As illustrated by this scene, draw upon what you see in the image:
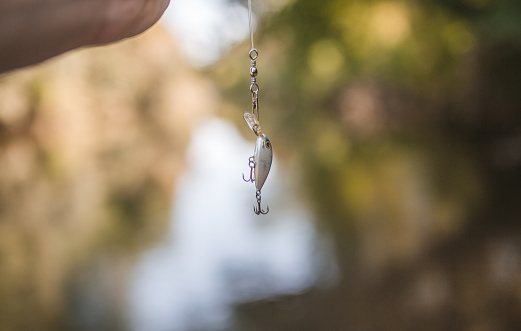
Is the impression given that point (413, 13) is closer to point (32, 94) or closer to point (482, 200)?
point (482, 200)

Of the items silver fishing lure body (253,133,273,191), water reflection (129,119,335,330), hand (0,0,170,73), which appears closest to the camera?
hand (0,0,170,73)

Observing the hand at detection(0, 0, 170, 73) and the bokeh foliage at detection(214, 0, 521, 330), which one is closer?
the hand at detection(0, 0, 170, 73)

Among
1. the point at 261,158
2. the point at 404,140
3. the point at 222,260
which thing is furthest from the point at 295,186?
the point at 261,158

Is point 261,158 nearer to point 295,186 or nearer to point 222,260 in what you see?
point 222,260

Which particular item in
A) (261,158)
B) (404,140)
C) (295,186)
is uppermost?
(404,140)

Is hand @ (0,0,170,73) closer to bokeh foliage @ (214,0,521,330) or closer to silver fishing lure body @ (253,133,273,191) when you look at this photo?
silver fishing lure body @ (253,133,273,191)

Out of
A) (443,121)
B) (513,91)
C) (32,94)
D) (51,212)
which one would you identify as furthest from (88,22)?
(32,94)

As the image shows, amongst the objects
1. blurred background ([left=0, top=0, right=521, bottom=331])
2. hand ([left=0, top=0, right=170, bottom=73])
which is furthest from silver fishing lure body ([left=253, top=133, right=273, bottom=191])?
blurred background ([left=0, top=0, right=521, bottom=331])
